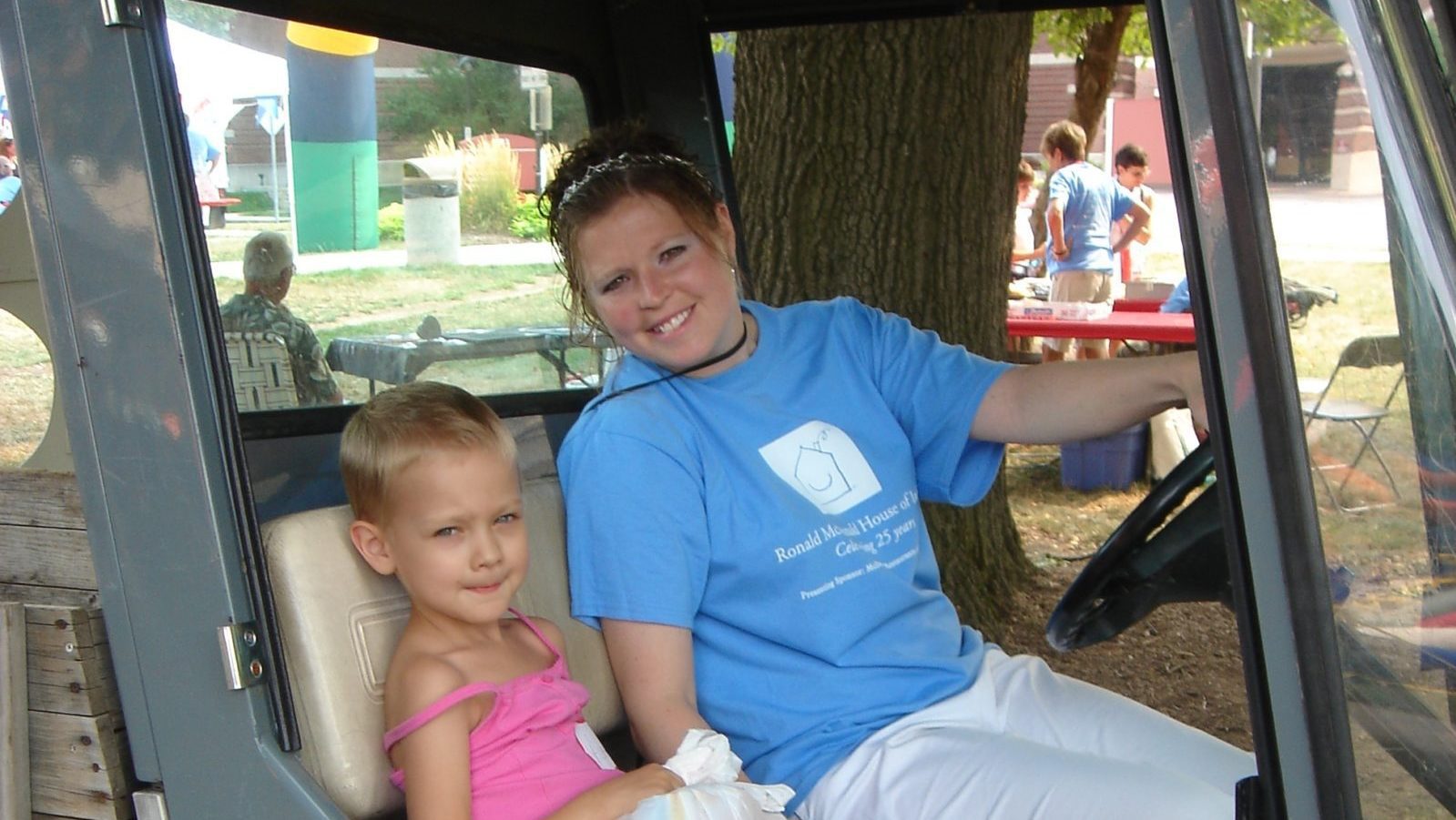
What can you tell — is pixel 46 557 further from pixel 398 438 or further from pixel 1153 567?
pixel 1153 567

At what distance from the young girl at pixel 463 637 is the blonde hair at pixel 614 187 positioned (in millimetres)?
340

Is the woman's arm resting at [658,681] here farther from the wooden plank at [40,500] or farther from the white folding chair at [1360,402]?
the white folding chair at [1360,402]

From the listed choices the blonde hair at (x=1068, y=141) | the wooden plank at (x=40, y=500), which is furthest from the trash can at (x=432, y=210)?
the blonde hair at (x=1068, y=141)

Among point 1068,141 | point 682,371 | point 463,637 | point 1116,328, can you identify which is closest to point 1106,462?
point 1116,328

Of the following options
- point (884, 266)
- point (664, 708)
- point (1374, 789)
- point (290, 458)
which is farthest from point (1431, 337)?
point (884, 266)

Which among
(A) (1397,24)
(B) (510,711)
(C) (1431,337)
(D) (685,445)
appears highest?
(A) (1397,24)

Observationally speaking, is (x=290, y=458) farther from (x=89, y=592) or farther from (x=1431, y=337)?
(x=1431, y=337)

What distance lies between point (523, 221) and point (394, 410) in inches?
26.6

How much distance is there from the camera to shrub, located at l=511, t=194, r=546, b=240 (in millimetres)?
2361

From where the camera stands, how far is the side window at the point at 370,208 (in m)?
1.83

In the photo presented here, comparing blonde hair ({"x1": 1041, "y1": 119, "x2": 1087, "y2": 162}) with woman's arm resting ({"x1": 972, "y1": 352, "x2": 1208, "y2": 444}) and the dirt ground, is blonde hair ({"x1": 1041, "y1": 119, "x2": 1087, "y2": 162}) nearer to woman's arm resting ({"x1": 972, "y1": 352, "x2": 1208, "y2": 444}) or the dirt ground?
the dirt ground

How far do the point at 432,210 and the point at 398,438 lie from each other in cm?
55

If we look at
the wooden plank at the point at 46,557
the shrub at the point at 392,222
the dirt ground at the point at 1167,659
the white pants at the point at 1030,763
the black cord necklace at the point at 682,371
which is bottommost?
the dirt ground at the point at 1167,659

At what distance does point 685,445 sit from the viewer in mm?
1940
